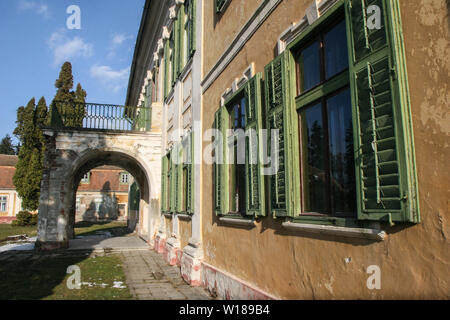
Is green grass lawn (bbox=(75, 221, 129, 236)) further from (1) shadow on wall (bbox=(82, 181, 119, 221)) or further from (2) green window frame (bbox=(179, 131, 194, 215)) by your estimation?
(2) green window frame (bbox=(179, 131, 194, 215))

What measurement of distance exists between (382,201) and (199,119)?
5.63m

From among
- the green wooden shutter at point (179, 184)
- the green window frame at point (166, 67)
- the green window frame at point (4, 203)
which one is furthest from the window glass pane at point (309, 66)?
the green window frame at point (4, 203)

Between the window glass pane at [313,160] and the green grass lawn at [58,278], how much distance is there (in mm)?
3993

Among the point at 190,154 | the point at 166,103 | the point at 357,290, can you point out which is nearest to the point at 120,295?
the point at 190,154

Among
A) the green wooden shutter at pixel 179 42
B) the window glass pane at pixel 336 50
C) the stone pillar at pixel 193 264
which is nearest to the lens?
the window glass pane at pixel 336 50

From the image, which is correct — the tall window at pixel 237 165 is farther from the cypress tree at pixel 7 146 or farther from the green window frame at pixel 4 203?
the cypress tree at pixel 7 146

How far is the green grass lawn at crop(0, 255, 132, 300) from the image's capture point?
6164 millimetres

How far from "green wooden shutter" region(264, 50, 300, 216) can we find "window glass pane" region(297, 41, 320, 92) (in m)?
0.12

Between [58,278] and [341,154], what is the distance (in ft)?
23.1

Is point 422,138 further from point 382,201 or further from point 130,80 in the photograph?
point 130,80

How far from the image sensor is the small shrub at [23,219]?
28383 millimetres

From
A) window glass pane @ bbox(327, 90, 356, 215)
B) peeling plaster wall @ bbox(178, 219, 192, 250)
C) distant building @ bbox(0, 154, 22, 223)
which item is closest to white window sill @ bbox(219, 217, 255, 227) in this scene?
window glass pane @ bbox(327, 90, 356, 215)

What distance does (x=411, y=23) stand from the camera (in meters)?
2.45

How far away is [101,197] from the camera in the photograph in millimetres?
38906
